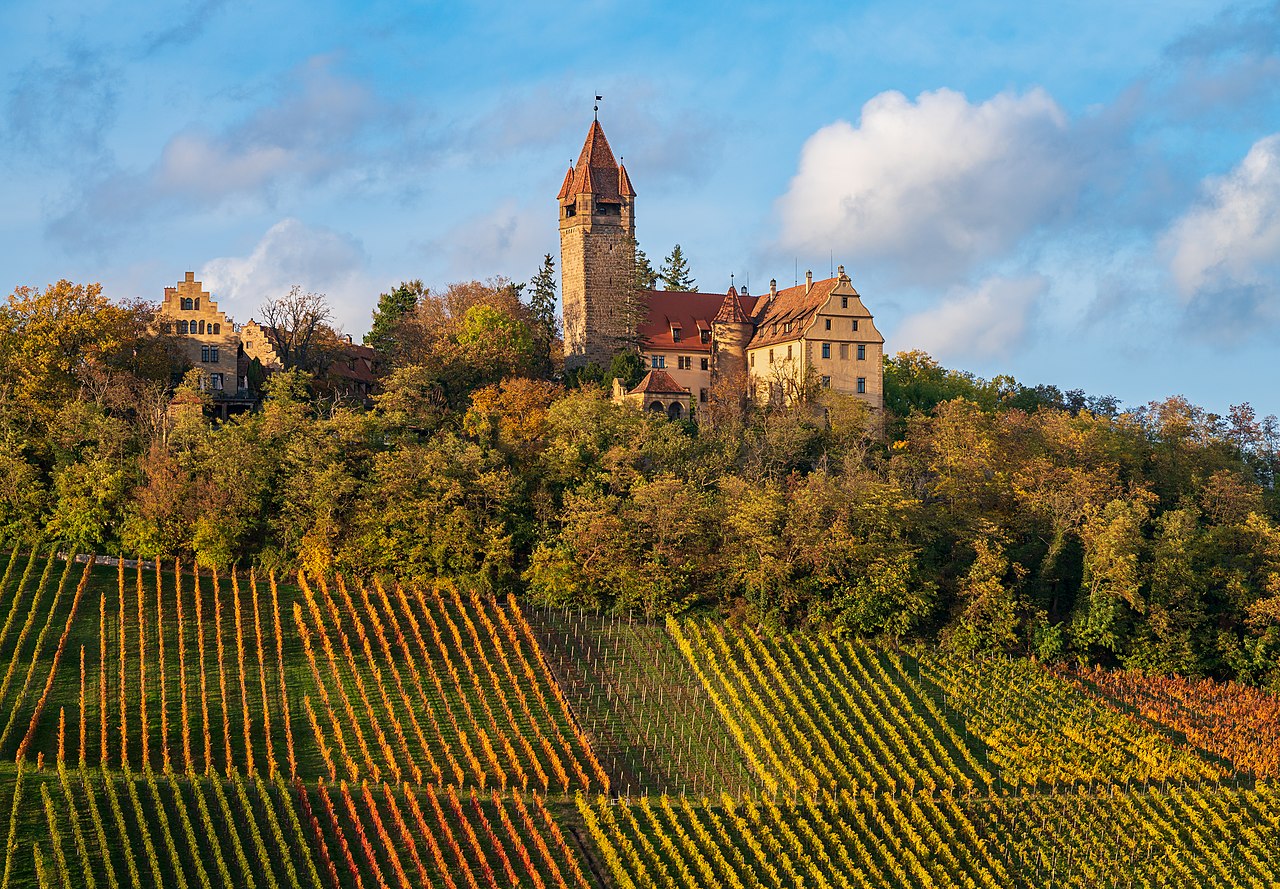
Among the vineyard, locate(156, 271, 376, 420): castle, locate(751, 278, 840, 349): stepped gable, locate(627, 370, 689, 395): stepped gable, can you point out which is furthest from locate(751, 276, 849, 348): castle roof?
the vineyard

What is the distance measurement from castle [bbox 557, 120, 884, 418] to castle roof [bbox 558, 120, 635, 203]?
50mm

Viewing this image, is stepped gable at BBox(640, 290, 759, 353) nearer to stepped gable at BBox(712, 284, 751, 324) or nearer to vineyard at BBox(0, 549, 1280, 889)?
stepped gable at BBox(712, 284, 751, 324)

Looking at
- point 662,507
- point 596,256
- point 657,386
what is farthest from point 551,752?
point 596,256

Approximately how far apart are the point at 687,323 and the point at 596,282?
4952 mm

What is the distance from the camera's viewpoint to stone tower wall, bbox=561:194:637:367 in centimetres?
8194

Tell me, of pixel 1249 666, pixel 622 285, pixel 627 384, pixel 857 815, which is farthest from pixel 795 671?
pixel 622 285

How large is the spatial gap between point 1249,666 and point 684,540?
21.1 meters

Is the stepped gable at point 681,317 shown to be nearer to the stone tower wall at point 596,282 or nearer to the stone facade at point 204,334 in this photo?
the stone tower wall at point 596,282

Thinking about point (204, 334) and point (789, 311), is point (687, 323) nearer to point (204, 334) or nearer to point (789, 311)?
point (789, 311)

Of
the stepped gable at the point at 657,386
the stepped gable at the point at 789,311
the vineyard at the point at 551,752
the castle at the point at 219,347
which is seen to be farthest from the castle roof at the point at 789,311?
the vineyard at the point at 551,752

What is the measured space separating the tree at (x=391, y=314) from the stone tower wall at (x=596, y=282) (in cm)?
1117

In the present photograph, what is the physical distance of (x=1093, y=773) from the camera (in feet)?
169

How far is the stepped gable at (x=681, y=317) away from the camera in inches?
3221

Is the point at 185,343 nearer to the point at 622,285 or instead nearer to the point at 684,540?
the point at 622,285
